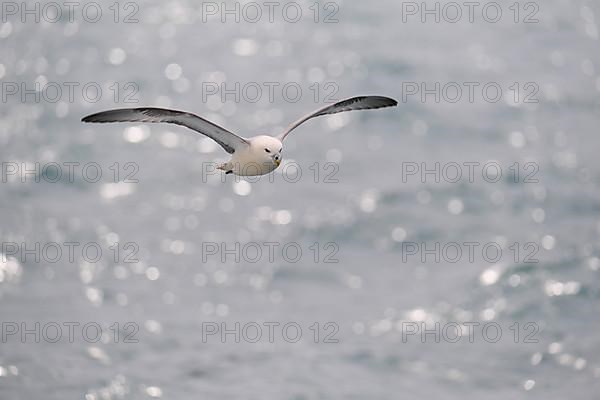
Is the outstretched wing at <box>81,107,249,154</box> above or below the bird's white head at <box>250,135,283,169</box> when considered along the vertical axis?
above

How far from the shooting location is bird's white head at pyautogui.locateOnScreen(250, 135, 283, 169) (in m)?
19.6

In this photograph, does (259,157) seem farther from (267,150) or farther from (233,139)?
(233,139)

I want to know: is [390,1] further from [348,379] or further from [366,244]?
[348,379]

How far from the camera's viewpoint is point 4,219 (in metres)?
81.0

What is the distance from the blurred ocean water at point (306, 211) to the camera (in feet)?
247

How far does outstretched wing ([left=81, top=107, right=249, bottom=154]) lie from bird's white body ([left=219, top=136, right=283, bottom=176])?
0.30 meters

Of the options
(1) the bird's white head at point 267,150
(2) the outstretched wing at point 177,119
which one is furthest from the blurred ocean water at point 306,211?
(1) the bird's white head at point 267,150

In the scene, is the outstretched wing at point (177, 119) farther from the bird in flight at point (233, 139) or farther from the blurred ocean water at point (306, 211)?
the blurred ocean water at point (306, 211)

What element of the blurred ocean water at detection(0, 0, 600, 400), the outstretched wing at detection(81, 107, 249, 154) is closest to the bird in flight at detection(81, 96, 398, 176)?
the outstretched wing at detection(81, 107, 249, 154)

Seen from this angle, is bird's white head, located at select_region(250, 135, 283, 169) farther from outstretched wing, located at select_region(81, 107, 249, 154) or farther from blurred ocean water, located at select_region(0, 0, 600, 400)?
blurred ocean water, located at select_region(0, 0, 600, 400)

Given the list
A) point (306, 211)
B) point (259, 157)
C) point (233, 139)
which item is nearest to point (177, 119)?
point (233, 139)

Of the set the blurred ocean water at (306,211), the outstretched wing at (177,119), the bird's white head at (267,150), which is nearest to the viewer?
the bird's white head at (267,150)

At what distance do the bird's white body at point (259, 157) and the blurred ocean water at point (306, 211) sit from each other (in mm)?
52190

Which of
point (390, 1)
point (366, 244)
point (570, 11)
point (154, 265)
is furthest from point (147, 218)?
point (570, 11)
